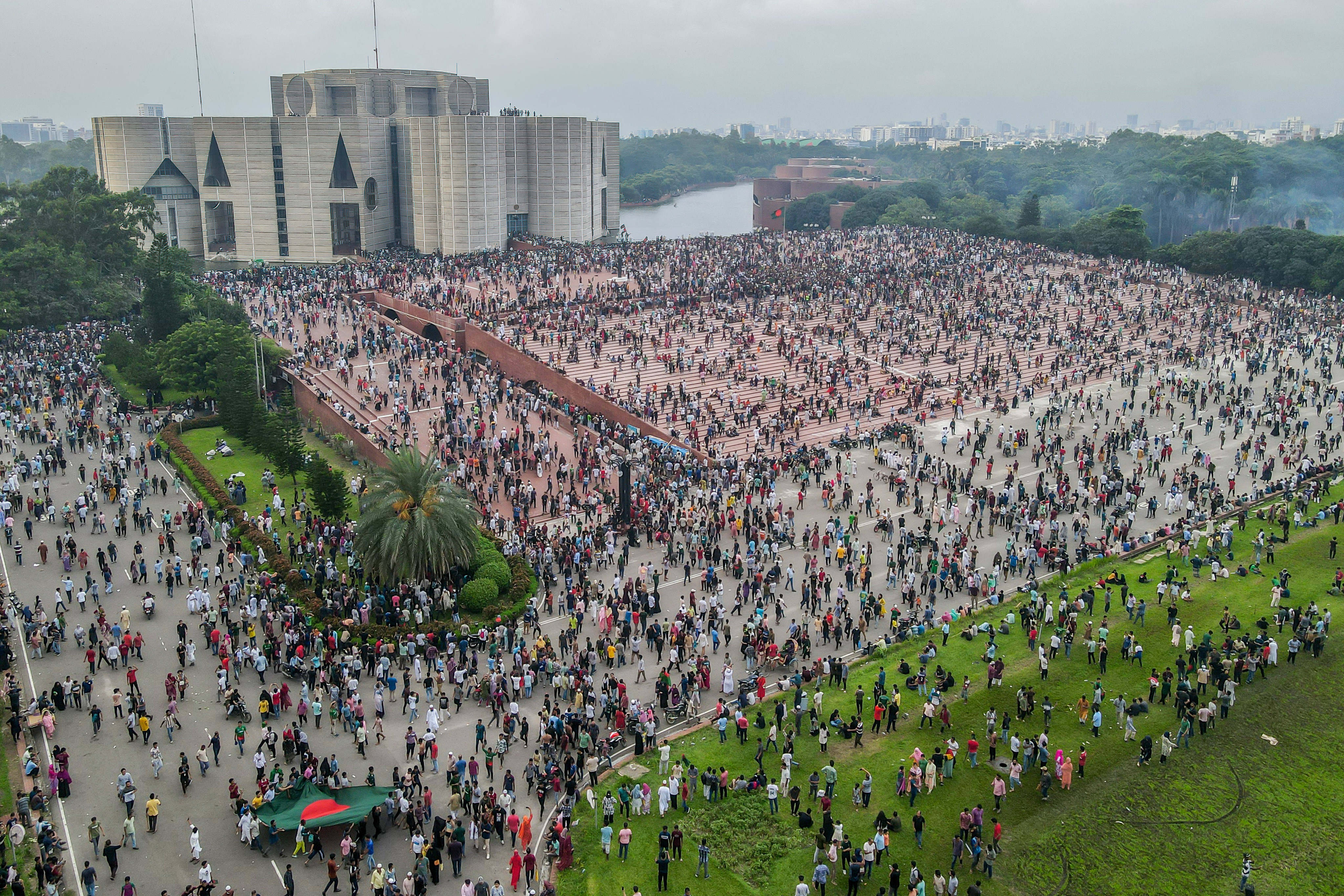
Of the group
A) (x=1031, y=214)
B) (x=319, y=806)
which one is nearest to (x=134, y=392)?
(x=319, y=806)

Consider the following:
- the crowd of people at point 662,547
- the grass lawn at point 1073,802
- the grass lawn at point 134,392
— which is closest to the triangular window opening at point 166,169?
the crowd of people at point 662,547

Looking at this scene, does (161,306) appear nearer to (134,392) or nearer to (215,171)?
(134,392)

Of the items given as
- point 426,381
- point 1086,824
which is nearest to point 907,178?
point 426,381

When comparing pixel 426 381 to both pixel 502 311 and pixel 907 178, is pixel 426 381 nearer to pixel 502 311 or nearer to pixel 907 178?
pixel 502 311

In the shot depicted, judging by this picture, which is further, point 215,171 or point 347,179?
point 215,171

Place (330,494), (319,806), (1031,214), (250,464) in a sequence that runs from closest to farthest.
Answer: (319,806) → (330,494) → (250,464) → (1031,214)

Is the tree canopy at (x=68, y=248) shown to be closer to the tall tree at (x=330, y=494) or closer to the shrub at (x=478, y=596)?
the tall tree at (x=330, y=494)
